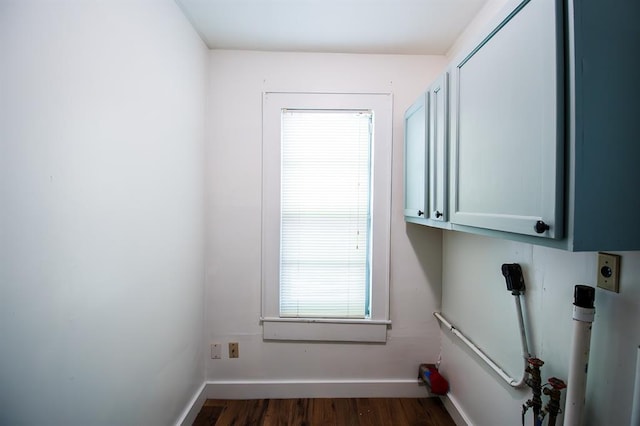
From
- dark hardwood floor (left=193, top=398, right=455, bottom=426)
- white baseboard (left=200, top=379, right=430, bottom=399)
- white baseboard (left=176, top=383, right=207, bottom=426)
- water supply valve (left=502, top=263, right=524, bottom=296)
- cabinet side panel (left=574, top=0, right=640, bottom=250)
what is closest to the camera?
cabinet side panel (left=574, top=0, right=640, bottom=250)

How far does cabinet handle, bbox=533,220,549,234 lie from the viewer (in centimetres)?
66

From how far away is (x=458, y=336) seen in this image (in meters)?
1.56

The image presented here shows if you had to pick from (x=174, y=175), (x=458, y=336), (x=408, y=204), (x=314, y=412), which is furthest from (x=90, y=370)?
(x=458, y=336)

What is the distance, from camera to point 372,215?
1823 millimetres

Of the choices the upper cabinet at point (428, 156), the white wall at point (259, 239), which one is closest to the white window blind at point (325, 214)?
the white wall at point (259, 239)

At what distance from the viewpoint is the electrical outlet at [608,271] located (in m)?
0.76

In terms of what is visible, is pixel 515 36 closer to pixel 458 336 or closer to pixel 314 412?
pixel 458 336

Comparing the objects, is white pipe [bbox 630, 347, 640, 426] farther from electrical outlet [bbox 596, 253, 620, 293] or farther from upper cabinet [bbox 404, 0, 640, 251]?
upper cabinet [bbox 404, 0, 640, 251]

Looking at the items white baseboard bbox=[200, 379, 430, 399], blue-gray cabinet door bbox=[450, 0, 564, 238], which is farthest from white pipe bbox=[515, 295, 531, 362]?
white baseboard bbox=[200, 379, 430, 399]

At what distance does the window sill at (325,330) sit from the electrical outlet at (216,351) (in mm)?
346

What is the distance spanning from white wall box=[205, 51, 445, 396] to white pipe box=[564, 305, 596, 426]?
1046mm

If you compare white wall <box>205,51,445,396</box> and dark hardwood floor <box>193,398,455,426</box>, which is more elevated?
white wall <box>205,51,445,396</box>

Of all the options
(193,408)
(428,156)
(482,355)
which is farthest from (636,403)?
(193,408)

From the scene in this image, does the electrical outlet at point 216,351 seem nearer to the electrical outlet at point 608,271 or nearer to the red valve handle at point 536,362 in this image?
the red valve handle at point 536,362
